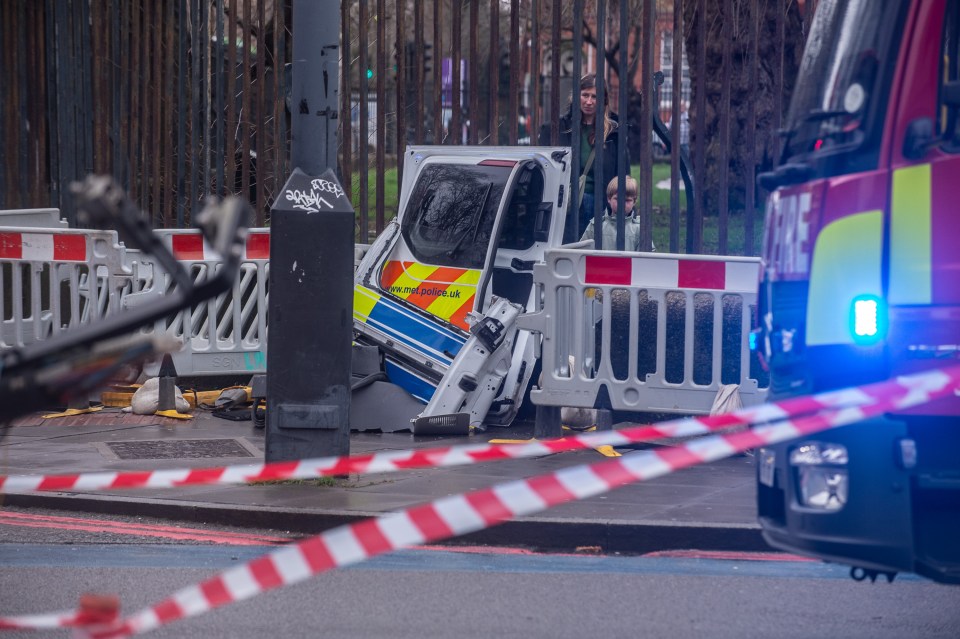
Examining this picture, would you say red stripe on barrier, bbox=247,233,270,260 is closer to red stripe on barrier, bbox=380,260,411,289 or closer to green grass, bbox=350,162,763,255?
green grass, bbox=350,162,763,255

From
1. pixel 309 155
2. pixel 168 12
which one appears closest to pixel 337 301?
pixel 309 155

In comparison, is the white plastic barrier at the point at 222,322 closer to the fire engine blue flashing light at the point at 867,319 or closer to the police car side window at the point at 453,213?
the police car side window at the point at 453,213

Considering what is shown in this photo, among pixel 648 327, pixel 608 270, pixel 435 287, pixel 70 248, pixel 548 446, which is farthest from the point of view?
pixel 70 248

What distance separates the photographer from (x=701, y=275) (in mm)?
8617

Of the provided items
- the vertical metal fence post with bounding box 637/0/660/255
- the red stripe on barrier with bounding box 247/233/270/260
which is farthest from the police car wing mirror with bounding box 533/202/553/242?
the red stripe on barrier with bounding box 247/233/270/260

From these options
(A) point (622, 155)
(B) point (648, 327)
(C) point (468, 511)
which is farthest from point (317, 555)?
(A) point (622, 155)

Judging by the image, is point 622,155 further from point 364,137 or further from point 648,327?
point 364,137

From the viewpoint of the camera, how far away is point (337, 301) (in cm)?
755

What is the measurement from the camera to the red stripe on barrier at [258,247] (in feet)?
34.7

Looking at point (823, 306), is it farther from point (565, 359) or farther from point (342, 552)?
point (565, 359)

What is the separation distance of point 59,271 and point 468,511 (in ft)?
25.1

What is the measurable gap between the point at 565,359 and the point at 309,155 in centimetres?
237

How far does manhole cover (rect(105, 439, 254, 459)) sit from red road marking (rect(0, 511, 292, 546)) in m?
1.38

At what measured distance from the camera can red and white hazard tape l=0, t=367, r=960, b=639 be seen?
3439mm
